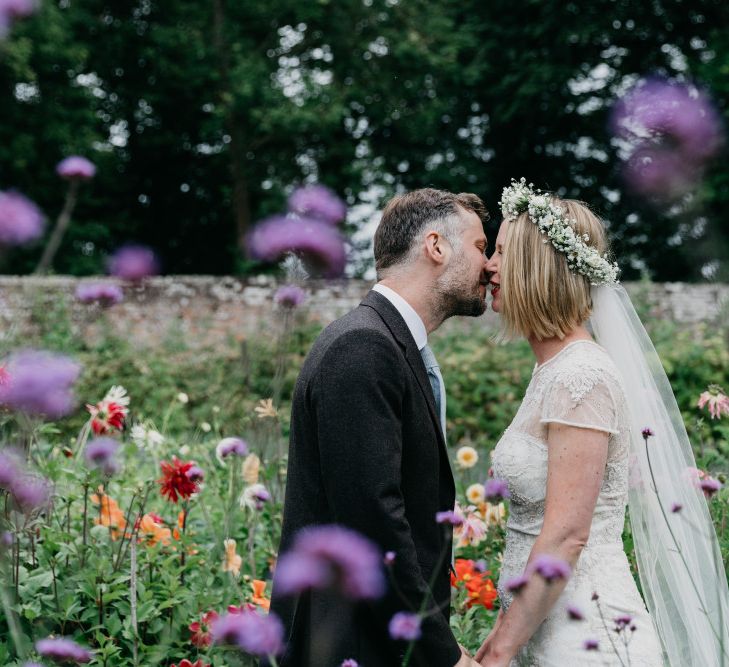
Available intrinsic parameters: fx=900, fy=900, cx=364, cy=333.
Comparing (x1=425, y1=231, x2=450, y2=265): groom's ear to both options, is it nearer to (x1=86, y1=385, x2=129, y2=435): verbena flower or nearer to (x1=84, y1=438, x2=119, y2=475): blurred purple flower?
(x1=84, y1=438, x2=119, y2=475): blurred purple flower

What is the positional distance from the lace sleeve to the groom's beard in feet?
1.03

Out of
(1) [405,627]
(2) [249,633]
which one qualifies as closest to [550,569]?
(1) [405,627]

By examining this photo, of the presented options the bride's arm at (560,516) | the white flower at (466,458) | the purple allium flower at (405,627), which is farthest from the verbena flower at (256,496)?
the purple allium flower at (405,627)

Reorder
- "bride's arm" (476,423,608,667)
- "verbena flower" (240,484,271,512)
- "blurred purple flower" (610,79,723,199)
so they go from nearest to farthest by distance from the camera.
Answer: "bride's arm" (476,423,608,667), "verbena flower" (240,484,271,512), "blurred purple flower" (610,79,723,199)

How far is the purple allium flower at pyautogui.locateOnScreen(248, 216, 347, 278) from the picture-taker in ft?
8.11

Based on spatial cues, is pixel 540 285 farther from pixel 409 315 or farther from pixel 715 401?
pixel 715 401

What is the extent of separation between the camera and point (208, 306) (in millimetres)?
10820

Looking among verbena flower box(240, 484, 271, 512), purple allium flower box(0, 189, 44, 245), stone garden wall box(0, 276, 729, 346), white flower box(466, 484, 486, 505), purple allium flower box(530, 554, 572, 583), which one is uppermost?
purple allium flower box(0, 189, 44, 245)

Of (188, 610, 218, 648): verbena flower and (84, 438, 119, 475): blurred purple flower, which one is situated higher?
(84, 438, 119, 475): blurred purple flower

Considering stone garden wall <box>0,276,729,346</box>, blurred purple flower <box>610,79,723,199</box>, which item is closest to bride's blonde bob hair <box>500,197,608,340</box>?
stone garden wall <box>0,276,729,346</box>

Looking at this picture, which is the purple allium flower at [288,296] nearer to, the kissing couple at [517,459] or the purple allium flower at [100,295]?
the purple allium flower at [100,295]

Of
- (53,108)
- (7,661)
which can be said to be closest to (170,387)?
(7,661)

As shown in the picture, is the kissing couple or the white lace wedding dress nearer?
the kissing couple

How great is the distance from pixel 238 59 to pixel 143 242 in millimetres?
4778
